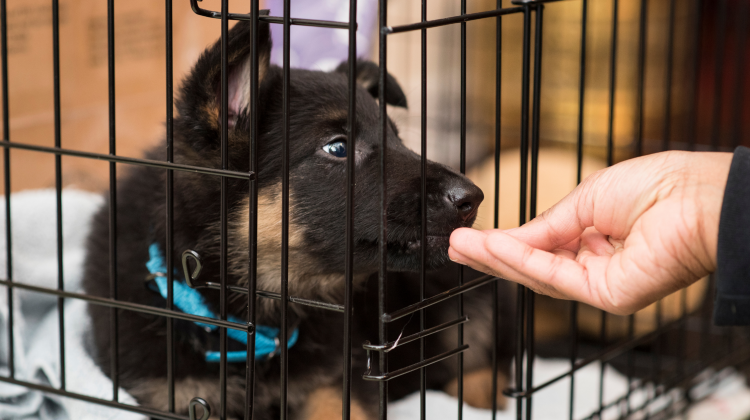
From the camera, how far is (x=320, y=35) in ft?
11.6

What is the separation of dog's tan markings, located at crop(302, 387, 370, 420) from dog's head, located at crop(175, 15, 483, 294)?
14.9 inches

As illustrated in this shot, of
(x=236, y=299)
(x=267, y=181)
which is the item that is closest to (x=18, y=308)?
(x=236, y=299)

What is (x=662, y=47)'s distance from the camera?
4.07 metres

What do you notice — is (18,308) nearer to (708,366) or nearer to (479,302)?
(479,302)

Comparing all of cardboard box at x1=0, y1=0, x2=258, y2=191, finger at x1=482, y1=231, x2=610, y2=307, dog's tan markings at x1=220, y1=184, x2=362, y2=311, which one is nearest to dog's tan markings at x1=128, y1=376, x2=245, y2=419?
dog's tan markings at x1=220, y1=184, x2=362, y2=311

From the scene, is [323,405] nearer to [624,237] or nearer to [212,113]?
[212,113]

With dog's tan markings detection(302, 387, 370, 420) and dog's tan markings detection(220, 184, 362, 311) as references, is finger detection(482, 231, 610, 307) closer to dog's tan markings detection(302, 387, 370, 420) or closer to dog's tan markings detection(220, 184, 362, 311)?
dog's tan markings detection(220, 184, 362, 311)

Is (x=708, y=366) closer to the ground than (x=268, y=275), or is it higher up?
closer to the ground

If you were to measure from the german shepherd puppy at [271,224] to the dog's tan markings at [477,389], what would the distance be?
422mm

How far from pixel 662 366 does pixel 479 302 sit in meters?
1.01

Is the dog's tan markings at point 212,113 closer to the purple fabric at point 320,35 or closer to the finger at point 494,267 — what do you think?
the finger at point 494,267

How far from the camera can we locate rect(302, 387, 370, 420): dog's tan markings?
204 centimetres

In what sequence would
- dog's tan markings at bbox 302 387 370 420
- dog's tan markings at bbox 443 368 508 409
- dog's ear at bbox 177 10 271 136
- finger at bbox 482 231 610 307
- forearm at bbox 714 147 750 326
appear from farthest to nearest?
1. dog's tan markings at bbox 443 368 508 409
2. dog's tan markings at bbox 302 387 370 420
3. dog's ear at bbox 177 10 271 136
4. finger at bbox 482 231 610 307
5. forearm at bbox 714 147 750 326

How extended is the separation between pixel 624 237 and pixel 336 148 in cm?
78
